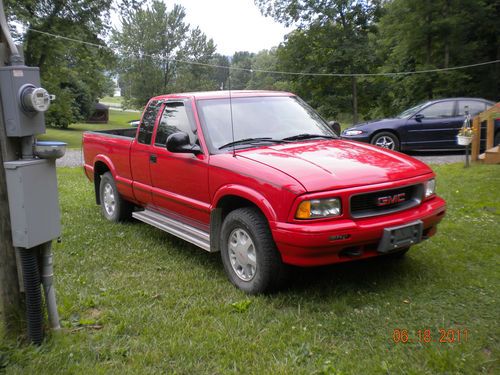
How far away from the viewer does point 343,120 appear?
32625mm

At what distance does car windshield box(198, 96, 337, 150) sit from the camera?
476cm

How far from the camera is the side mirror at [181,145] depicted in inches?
179

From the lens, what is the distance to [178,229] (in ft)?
16.5

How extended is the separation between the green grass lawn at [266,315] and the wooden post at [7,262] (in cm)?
18

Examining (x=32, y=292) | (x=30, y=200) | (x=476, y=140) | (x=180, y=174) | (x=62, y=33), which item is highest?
(x=62, y=33)

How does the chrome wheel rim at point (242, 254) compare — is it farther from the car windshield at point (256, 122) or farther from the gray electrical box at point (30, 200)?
the gray electrical box at point (30, 200)

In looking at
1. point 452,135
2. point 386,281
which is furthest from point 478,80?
point 386,281

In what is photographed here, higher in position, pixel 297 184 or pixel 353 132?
pixel 297 184

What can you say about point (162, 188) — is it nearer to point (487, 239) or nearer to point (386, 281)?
point (386, 281)

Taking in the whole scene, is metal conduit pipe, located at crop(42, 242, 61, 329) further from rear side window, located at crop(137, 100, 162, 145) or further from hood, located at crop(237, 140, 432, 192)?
rear side window, located at crop(137, 100, 162, 145)

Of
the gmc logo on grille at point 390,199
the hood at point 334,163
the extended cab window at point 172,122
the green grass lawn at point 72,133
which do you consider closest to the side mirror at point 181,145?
the extended cab window at point 172,122

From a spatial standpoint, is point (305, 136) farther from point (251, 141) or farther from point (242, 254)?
point (242, 254)

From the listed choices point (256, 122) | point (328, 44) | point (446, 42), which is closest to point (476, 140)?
point (256, 122)

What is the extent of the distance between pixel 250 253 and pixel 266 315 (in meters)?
0.60
